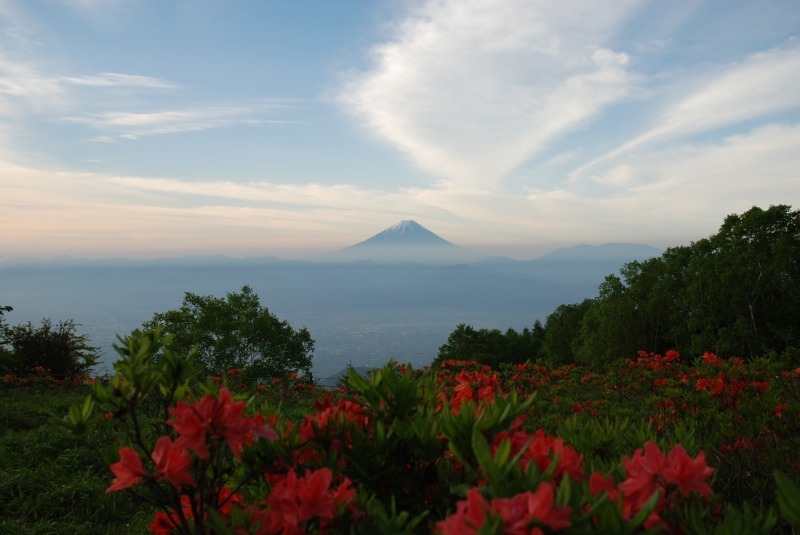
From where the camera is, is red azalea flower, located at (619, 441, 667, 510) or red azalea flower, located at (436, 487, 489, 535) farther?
red azalea flower, located at (619, 441, 667, 510)

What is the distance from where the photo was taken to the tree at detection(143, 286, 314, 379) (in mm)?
33156

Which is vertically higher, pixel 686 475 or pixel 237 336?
pixel 686 475

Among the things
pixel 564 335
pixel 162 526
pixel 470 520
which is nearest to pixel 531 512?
pixel 470 520

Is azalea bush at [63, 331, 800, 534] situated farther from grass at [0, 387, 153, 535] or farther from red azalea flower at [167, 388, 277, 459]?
Result: grass at [0, 387, 153, 535]

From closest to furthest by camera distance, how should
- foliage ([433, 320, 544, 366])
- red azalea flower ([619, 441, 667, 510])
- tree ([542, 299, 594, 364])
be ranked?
red azalea flower ([619, 441, 667, 510]) < foliage ([433, 320, 544, 366]) < tree ([542, 299, 594, 364])

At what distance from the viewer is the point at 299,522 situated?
4.80 ft

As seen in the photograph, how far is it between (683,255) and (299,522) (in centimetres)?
3735

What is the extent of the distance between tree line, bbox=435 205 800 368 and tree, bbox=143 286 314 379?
1306 centimetres

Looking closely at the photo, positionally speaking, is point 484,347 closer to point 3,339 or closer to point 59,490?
point 3,339

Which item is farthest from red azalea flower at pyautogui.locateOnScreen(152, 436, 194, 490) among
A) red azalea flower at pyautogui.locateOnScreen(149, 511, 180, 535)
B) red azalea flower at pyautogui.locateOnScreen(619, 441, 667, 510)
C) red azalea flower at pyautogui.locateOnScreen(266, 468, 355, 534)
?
red azalea flower at pyautogui.locateOnScreen(619, 441, 667, 510)

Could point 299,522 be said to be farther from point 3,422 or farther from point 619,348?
point 619,348

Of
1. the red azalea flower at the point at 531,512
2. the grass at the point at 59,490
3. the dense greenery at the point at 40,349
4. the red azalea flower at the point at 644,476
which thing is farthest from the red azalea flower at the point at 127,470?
the dense greenery at the point at 40,349

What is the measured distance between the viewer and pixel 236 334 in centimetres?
3453

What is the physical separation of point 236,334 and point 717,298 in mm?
30993
